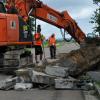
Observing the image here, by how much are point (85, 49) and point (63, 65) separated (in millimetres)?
2295

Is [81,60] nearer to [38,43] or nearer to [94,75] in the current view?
[94,75]

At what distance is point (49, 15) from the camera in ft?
86.0

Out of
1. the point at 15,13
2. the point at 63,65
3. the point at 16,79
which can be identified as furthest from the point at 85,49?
the point at 16,79

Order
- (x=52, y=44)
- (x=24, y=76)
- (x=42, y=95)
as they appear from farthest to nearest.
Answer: (x=52, y=44)
(x=24, y=76)
(x=42, y=95)

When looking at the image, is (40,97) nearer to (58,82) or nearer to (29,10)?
Result: (58,82)

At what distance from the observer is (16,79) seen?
18.9 meters

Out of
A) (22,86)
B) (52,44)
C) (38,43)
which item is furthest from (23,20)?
(52,44)

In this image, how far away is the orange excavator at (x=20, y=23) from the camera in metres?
24.0

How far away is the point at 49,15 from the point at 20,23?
2.10 m

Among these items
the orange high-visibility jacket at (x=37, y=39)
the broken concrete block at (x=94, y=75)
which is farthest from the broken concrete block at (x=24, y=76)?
the orange high-visibility jacket at (x=37, y=39)

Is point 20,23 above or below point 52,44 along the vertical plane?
above

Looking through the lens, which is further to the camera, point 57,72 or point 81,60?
point 81,60

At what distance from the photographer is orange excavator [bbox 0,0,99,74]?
78.9 ft

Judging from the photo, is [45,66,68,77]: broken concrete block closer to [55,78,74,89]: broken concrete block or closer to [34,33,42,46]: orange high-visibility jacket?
[55,78,74,89]: broken concrete block
